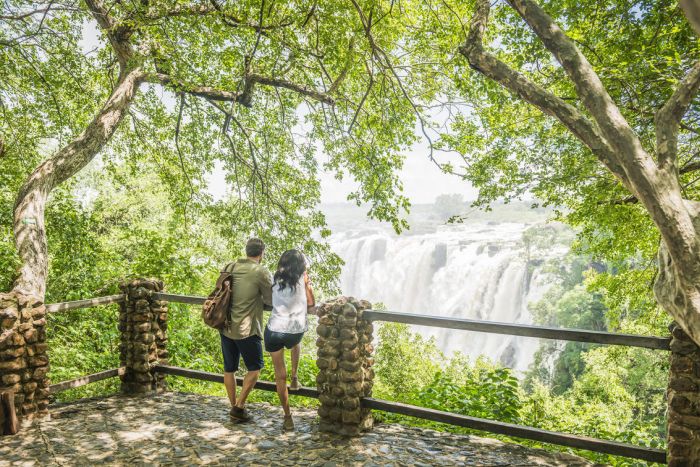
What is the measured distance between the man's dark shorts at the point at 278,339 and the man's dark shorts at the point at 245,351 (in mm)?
224

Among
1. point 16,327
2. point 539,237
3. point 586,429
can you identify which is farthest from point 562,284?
point 16,327

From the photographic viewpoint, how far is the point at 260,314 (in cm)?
452

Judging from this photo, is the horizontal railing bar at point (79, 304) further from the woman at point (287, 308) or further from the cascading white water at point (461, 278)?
the cascading white water at point (461, 278)

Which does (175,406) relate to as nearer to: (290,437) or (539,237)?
(290,437)

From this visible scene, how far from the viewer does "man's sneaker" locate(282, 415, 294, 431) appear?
4453 mm

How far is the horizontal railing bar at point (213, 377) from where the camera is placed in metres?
4.64

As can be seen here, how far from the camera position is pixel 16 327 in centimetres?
438

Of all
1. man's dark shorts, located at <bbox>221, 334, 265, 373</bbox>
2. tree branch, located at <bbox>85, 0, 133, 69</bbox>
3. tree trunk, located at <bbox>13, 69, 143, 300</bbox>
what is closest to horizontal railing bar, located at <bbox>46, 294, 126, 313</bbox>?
tree trunk, located at <bbox>13, 69, 143, 300</bbox>

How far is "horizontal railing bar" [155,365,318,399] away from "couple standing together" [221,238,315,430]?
0.17 meters

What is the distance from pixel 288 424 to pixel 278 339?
2.98ft

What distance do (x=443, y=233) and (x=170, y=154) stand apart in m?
36.2

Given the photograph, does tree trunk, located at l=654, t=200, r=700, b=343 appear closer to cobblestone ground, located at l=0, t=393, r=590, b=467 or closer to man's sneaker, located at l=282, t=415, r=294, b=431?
cobblestone ground, located at l=0, t=393, r=590, b=467

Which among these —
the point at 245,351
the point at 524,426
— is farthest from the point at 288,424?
the point at 524,426

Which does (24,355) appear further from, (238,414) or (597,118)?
(597,118)
